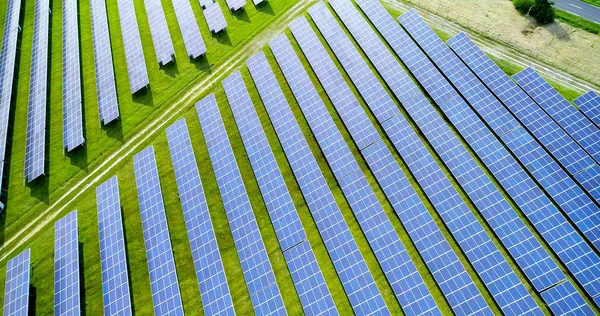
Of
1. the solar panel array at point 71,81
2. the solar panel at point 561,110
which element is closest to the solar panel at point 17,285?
the solar panel array at point 71,81

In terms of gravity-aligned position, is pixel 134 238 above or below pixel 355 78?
below

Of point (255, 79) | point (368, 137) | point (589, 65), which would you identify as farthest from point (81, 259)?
point (589, 65)

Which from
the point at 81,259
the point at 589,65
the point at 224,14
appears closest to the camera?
the point at 81,259

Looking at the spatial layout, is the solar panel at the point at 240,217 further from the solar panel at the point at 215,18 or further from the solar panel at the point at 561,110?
the solar panel at the point at 561,110

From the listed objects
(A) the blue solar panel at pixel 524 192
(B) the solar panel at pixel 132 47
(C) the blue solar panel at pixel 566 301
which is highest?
(B) the solar panel at pixel 132 47

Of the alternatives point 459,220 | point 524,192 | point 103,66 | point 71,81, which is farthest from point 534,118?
point 71,81

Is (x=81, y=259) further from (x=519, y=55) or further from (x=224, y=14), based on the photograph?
(x=519, y=55)

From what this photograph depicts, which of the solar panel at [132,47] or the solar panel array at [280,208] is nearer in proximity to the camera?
the solar panel array at [280,208]

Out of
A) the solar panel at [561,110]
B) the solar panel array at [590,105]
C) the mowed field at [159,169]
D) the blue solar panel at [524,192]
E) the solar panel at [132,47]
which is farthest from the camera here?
the solar panel at [132,47]
